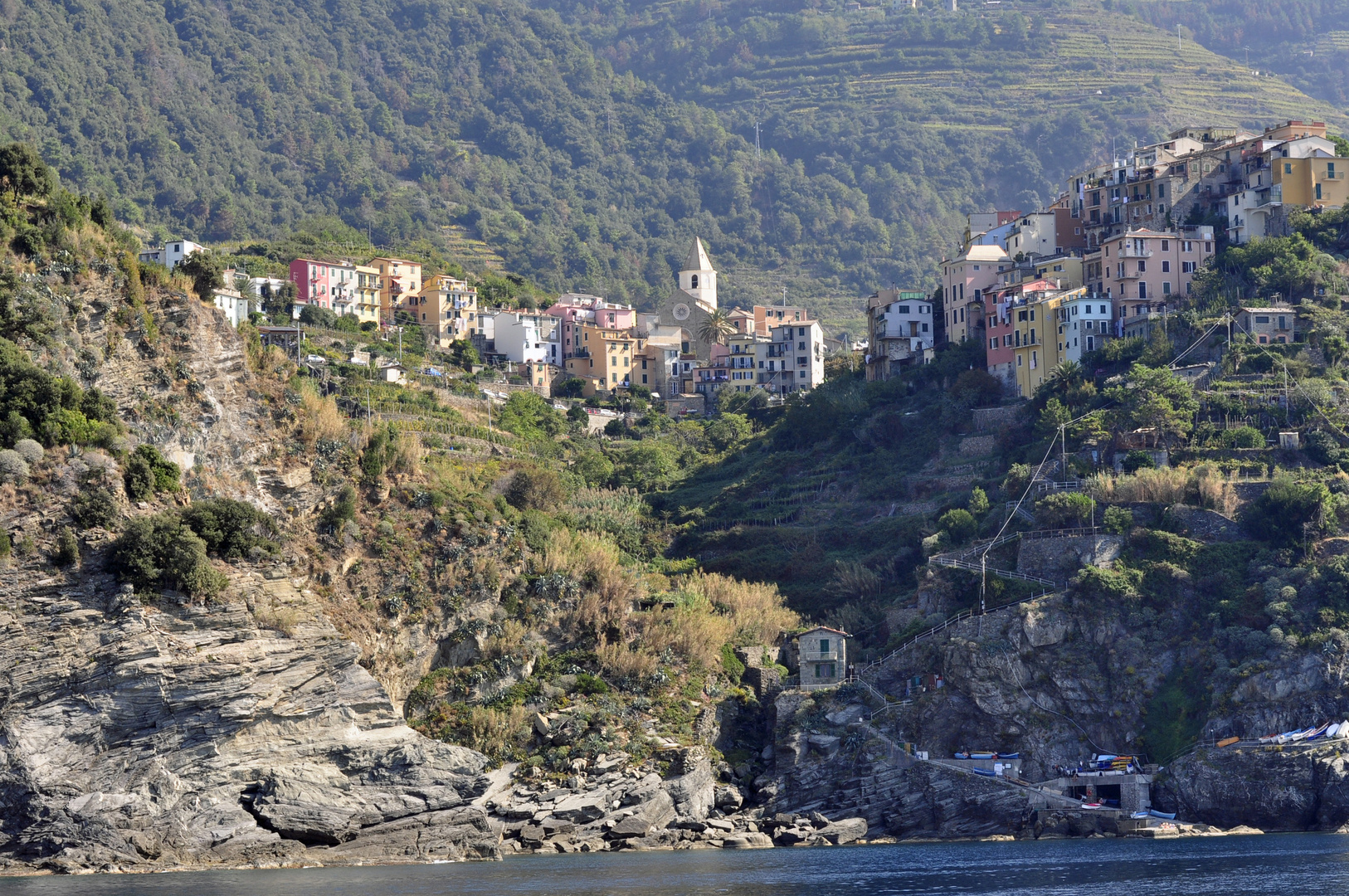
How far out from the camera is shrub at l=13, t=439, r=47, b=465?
210 ft

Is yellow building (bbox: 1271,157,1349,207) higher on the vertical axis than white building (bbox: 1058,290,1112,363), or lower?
higher

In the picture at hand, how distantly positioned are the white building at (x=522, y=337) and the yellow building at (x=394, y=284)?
545cm

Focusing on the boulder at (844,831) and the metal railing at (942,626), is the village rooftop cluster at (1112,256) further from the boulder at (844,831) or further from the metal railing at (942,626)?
the boulder at (844,831)

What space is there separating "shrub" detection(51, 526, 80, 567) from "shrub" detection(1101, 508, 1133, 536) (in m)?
41.0

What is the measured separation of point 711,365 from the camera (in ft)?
421

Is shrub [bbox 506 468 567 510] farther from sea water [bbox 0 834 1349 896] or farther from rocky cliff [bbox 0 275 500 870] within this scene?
sea water [bbox 0 834 1349 896]

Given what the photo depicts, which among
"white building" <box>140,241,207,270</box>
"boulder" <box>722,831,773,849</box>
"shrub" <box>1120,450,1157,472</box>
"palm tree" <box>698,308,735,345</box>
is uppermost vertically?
"white building" <box>140,241,207,270</box>

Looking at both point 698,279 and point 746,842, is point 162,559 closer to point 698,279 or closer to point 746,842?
point 746,842

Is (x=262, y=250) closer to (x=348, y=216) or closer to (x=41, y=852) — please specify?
(x=348, y=216)

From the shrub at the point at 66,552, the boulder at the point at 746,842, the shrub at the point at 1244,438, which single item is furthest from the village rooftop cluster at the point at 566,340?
the shrub at the point at 66,552

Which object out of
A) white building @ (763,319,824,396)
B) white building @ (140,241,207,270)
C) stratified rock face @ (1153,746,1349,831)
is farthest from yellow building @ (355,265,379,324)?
stratified rock face @ (1153,746,1349,831)

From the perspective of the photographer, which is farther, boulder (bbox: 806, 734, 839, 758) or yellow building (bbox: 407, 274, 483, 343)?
yellow building (bbox: 407, 274, 483, 343)

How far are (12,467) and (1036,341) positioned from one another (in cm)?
5215

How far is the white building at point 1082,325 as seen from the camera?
93750 millimetres
